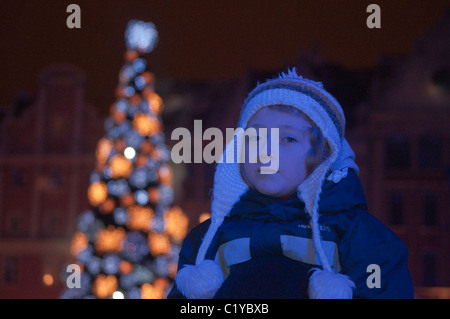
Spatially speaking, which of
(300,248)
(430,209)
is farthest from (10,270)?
(300,248)

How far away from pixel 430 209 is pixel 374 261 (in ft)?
42.0

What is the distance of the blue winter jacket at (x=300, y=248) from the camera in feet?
4.46

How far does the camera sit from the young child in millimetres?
1363

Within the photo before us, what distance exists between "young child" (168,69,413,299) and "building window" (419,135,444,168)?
1240 centimetres

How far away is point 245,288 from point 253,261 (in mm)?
101

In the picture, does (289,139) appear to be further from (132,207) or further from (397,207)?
(397,207)

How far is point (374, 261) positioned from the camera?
137 centimetres

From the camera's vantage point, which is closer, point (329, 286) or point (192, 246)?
point (329, 286)

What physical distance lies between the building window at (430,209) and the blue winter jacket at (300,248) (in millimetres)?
12543

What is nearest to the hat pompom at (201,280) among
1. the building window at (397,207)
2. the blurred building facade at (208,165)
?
the blurred building facade at (208,165)

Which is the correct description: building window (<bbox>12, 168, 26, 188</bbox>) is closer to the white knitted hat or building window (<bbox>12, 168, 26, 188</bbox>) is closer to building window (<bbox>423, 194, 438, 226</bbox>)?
building window (<bbox>423, 194, 438, 226</bbox>)

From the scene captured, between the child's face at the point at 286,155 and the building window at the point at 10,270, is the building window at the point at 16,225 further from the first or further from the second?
the child's face at the point at 286,155

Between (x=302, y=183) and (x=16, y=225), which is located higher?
(x=302, y=183)
